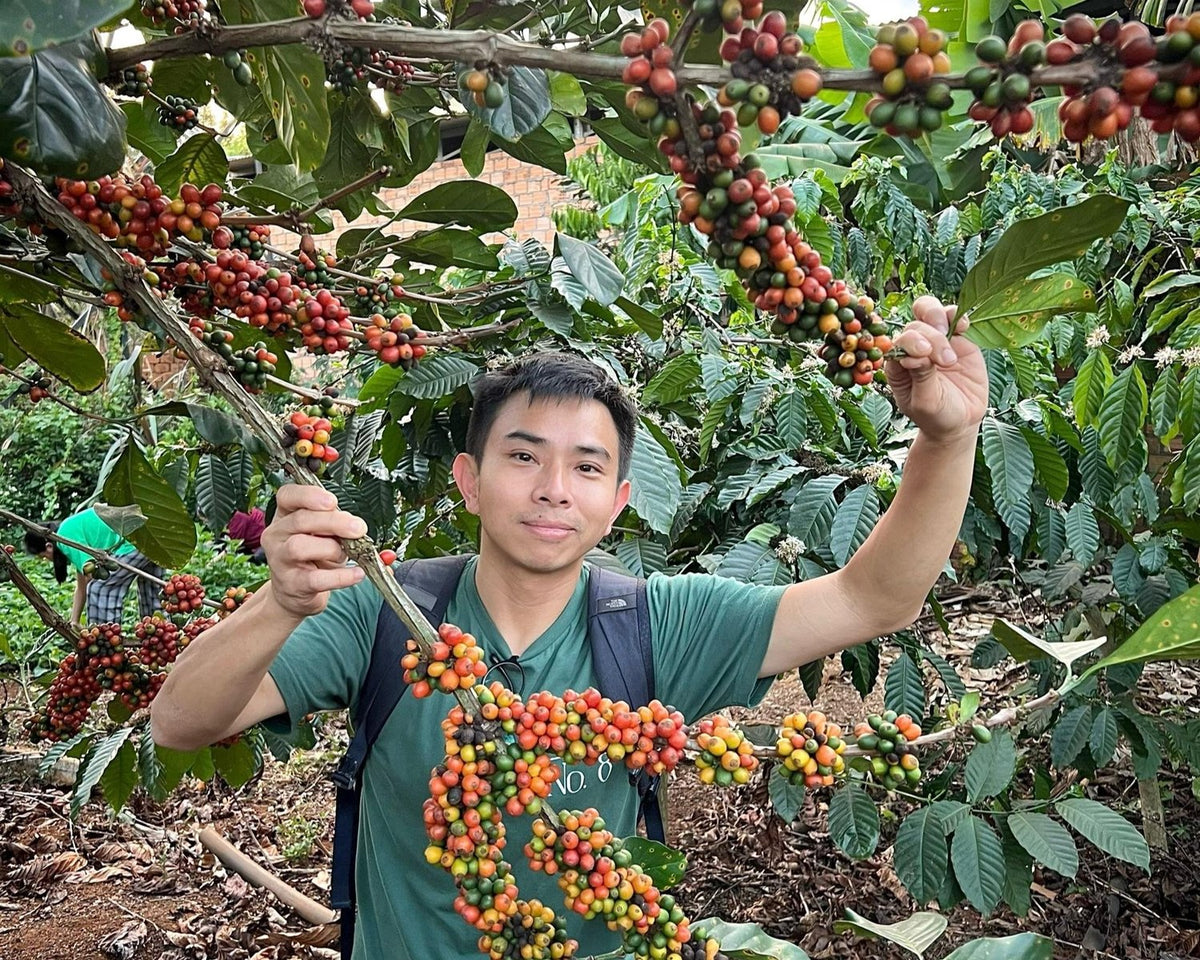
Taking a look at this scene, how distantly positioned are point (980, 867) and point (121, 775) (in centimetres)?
210

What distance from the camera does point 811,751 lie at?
1026 millimetres

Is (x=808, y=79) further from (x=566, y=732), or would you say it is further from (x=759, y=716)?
(x=759, y=716)

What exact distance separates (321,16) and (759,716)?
439cm

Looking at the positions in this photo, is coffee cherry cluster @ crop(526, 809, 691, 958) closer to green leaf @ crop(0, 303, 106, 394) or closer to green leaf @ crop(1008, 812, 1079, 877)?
green leaf @ crop(0, 303, 106, 394)

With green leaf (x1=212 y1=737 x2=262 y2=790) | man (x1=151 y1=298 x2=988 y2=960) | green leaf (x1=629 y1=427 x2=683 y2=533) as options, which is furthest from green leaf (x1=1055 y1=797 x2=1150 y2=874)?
green leaf (x1=212 y1=737 x2=262 y2=790)

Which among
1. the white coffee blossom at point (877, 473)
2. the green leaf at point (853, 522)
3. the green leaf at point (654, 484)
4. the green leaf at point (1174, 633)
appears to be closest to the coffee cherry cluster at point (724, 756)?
the green leaf at point (1174, 633)

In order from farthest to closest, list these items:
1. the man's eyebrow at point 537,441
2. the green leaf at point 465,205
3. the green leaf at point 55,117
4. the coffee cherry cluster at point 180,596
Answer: the coffee cherry cluster at point 180,596 < the green leaf at point 465,205 < the man's eyebrow at point 537,441 < the green leaf at point 55,117

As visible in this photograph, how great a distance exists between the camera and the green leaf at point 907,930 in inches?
41.3

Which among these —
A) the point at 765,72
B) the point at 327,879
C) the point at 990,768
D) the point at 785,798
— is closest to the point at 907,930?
the point at 765,72

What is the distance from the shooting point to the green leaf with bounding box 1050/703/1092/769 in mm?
2572

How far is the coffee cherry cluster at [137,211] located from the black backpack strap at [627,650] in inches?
33.8

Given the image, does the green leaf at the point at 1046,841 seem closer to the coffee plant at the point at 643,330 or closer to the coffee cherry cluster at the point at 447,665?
the coffee plant at the point at 643,330

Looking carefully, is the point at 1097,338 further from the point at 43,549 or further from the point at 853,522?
the point at 43,549

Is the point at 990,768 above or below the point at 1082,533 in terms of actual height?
below
